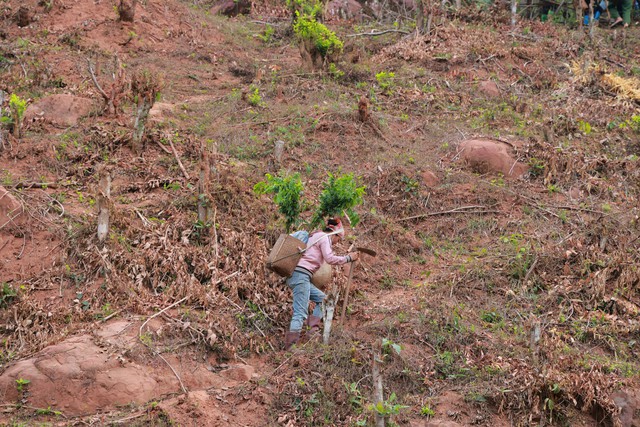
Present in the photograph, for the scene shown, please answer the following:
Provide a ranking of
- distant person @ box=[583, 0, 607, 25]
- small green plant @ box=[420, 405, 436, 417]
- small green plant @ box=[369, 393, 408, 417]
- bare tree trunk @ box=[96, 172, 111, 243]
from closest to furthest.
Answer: small green plant @ box=[369, 393, 408, 417], small green plant @ box=[420, 405, 436, 417], bare tree trunk @ box=[96, 172, 111, 243], distant person @ box=[583, 0, 607, 25]

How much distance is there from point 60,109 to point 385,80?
537 centimetres

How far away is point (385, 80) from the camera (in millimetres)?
14273

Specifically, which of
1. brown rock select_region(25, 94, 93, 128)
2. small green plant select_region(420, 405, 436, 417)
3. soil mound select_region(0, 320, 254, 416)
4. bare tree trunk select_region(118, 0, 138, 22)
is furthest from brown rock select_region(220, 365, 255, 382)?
bare tree trunk select_region(118, 0, 138, 22)

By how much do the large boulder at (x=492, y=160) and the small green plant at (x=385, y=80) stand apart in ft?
→ 7.94

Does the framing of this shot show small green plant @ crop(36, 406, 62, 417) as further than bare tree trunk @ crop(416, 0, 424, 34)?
No

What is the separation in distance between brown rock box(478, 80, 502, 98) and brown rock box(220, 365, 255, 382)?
795 cm

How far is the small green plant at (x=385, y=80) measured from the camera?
549 inches

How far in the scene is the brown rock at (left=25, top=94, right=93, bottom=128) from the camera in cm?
1138

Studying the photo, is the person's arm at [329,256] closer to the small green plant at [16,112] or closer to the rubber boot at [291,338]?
the rubber boot at [291,338]

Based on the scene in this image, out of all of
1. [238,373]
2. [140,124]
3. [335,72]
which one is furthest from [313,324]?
[335,72]

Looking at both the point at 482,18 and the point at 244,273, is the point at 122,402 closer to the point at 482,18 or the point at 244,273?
the point at 244,273

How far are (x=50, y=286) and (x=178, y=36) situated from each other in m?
8.96

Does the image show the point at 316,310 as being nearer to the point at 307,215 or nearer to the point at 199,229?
the point at 199,229

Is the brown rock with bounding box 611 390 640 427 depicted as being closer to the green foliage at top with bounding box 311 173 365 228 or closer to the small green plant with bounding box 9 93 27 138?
the green foliage at top with bounding box 311 173 365 228
